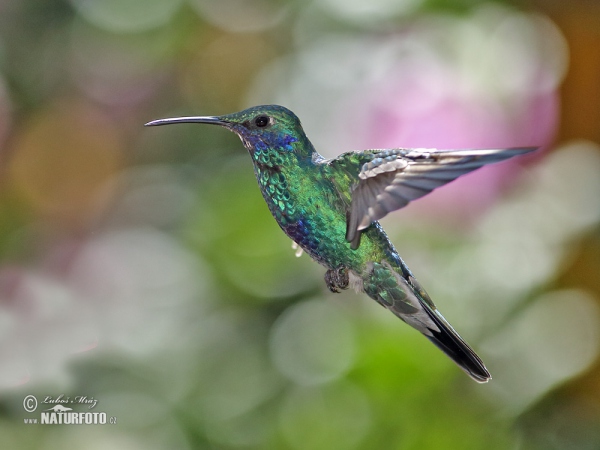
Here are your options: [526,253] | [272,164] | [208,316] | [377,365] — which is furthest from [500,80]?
[272,164]

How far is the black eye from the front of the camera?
0.71 m

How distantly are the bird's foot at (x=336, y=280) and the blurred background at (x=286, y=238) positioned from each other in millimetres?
869

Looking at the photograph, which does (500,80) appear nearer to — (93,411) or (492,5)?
(492,5)

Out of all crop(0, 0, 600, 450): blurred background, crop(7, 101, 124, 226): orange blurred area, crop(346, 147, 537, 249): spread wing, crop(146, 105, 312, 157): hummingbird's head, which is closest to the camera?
crop(346, 147, 537, 249): spread wing

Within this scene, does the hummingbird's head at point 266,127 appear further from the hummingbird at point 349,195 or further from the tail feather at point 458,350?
the tail feather at point 458,350

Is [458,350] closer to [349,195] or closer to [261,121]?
[349,195]

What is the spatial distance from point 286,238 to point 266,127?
1.32 m

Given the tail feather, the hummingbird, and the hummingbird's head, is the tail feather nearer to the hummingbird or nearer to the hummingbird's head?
the hummingbird

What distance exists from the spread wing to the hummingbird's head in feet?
0.30

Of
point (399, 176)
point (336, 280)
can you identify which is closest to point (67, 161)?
point (336, 280)

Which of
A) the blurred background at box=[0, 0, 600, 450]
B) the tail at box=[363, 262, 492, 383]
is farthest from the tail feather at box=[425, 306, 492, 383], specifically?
the blurred background at box=[0, 0, 600, 450]

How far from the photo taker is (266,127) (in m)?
0.72

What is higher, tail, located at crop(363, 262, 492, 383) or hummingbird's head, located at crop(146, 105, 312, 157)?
hummingbird's head, located at crop(146, 105, 312, 157)

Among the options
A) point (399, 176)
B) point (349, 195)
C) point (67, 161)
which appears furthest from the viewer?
point (67, 161)
